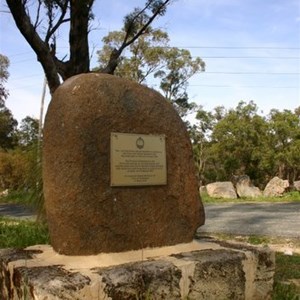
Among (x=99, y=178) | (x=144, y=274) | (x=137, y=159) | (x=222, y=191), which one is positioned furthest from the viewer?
(x=222, y=191)

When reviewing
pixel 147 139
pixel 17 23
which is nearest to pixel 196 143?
pixel 17 23

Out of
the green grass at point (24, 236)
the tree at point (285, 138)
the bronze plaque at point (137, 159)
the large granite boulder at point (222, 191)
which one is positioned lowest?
the green grass at point (24, 236)

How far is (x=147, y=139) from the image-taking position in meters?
4.07

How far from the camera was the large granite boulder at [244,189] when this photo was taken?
18.0 m

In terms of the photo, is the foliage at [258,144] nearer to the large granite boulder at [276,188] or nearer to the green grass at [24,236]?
the large granite boulder at [276,188]

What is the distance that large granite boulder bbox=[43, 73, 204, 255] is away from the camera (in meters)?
3.69

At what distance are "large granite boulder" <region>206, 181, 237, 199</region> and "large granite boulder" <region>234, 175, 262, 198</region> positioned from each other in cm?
41

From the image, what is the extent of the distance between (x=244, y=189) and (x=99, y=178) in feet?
49.4

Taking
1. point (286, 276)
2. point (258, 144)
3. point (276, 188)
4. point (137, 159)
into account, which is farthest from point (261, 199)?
→ point (137, 159)

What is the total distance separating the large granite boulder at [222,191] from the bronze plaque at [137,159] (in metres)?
13.7

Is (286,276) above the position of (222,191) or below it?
below

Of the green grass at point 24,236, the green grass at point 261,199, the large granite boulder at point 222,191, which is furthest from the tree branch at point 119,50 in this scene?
the large granite boulder at point 222,191

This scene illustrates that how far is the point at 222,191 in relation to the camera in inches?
697

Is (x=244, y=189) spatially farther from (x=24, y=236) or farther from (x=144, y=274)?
(x=144, y=274)
